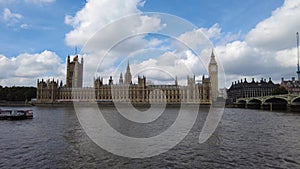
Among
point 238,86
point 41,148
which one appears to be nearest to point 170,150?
point 41,148

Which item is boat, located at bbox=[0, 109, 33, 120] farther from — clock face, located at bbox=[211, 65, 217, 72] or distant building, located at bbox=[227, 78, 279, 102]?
distant building, located at bbox=[227, 78, 279, 102]

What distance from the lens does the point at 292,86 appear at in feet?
472

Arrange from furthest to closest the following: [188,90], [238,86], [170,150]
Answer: [238,86] → [188,90] → [170,150]

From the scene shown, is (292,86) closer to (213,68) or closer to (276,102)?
(213,68)

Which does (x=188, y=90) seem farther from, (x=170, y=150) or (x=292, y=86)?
(x=170, y=150)

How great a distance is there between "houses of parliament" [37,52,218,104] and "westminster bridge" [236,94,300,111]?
1843 cm

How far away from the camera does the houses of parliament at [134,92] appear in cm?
12250

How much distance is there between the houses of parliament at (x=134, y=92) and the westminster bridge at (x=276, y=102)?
18426 millimetres

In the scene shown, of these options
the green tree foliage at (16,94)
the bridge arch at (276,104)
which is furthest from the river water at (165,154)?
the green tree foliage at (16,94)

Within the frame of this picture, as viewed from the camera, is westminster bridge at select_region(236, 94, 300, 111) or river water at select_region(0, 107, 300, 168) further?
westminster bridge at select_region(236, 94, 300, 111)

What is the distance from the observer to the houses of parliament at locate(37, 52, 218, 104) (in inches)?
4823

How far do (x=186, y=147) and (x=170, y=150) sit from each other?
5.40 feet

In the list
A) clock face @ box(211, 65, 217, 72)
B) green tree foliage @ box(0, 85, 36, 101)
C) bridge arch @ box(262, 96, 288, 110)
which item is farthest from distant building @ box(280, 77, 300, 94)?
green tree foliage @ box(0, 85, 36, 101)

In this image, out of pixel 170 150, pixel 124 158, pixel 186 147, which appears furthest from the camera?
pixel 186 147
